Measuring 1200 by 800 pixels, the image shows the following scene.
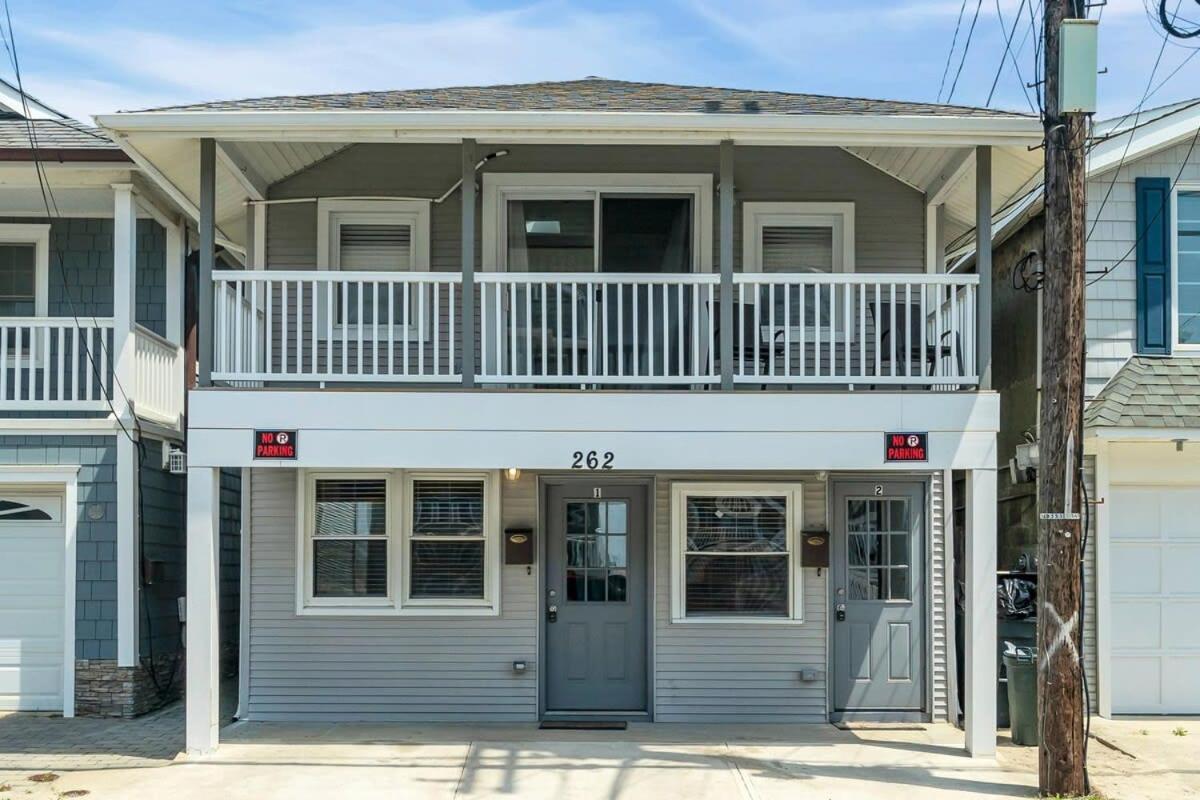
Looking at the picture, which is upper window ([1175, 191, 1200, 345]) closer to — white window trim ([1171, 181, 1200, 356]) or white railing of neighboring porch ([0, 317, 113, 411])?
white window trim ([1171, 181, 1200, 356])

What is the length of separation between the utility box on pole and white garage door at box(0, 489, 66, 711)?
929 centimetres

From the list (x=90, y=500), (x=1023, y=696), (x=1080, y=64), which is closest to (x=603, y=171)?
(x=1080, y=64)

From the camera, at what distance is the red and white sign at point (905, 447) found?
8.94 m

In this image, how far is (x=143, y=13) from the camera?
12.1m

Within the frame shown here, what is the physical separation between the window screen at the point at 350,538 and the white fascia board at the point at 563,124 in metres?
3.28

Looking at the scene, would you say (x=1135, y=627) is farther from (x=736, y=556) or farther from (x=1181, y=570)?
(x=736, y=556)

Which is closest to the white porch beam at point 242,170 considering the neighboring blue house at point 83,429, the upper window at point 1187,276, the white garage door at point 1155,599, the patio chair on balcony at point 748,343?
the neighboring blue house at point 83,429

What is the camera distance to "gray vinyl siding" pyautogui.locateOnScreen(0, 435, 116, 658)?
1095 cm

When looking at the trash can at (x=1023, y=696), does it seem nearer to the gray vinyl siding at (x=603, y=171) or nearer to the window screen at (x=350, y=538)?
the gray vinyl siding at (x=603, y=171)

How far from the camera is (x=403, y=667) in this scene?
34.3 feet

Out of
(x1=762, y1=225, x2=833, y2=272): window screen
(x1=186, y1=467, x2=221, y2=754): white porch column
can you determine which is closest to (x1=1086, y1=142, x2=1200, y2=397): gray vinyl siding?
(x1=762, y1=225, x2=833, y2=272): window screen

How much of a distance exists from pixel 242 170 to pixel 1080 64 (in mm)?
6501

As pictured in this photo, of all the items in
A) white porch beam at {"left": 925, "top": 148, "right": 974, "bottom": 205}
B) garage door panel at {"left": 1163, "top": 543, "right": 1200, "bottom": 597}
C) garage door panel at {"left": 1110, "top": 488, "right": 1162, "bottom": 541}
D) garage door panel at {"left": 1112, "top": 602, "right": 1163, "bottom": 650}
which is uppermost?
white porch beam at {"left": 925, "top": 148, "right": 974, "bottom": 205}

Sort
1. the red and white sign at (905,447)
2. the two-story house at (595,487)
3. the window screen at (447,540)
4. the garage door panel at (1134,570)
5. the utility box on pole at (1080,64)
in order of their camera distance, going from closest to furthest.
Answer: the utility box on pole at (1080,64)
the red and white sign at (905,447)
the two-story house at (595,487)
the window screen at (447,540)
the garage door panel at (1134,570)
